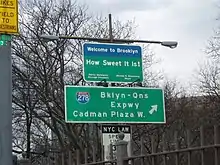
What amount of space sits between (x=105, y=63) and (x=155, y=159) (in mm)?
6477

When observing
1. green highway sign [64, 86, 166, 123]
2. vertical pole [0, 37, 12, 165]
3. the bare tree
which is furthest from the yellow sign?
the bare tree

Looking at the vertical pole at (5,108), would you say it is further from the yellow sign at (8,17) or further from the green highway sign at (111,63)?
the green highway sign at (111,63)

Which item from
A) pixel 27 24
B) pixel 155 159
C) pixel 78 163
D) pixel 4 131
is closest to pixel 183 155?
pixel 155 159

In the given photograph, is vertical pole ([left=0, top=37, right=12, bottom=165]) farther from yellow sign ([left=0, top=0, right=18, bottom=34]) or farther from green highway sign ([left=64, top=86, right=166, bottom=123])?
green highway sign ([left=64, top=86, right=166, bottom=123])

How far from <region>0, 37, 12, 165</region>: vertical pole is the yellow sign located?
0.55 feet

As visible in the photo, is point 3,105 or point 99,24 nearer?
point 3,105

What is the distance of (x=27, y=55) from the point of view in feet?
86.2

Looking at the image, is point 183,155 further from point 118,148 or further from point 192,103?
point 192,103

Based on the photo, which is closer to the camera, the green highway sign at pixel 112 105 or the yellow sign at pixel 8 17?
the yellow sign at pixel 8 17

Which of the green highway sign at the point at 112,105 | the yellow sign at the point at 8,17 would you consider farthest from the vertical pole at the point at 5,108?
the green highway sign at the point at 112,105

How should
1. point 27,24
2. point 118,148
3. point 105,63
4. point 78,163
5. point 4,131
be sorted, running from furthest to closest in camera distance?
1. point 27,24
2. point 105,63
3. point 78,163
4. point 118,148
5. point 4,131

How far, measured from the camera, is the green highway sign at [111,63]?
13.4m

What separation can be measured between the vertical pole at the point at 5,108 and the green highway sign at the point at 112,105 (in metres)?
7.72

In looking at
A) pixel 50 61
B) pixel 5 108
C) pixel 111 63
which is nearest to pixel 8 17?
pixel 5 108
